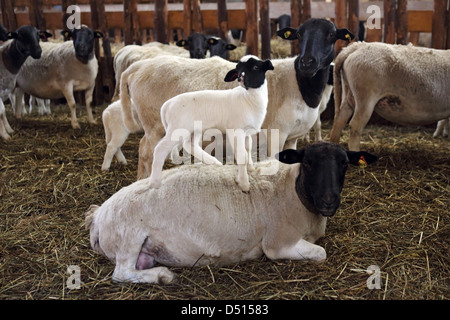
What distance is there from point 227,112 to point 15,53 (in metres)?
6.39

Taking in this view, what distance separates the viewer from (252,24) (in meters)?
9.40

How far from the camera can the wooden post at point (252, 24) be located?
30.6 ft

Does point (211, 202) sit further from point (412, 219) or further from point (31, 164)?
point (31, 164)

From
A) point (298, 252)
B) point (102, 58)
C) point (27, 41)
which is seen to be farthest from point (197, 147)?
point (102, 58)

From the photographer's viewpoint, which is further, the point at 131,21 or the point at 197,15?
the point at 131,21

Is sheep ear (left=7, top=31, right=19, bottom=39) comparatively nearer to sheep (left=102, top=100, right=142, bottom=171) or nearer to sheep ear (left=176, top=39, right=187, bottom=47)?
sheep ear (left=176, top=39, right=187, bottom=47)

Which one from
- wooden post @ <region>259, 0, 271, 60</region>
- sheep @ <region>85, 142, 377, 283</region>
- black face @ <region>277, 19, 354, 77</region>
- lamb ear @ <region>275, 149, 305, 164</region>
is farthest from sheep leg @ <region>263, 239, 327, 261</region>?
wooden post @ <region>259, 0, 271, 60</region>

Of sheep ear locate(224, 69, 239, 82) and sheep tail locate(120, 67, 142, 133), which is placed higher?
sheep ear locate(224, 69, 239, 82)

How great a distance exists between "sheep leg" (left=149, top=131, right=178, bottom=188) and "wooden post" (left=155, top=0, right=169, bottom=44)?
7.55 m

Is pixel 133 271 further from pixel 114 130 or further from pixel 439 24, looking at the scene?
pixel 439 24

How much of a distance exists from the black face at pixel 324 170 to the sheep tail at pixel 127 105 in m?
2.46

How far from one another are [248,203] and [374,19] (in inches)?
314

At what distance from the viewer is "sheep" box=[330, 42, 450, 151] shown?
19.6ft

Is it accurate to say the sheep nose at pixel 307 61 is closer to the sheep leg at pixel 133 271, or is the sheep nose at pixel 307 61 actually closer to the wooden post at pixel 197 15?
the sheep leg at pixel 133 271
